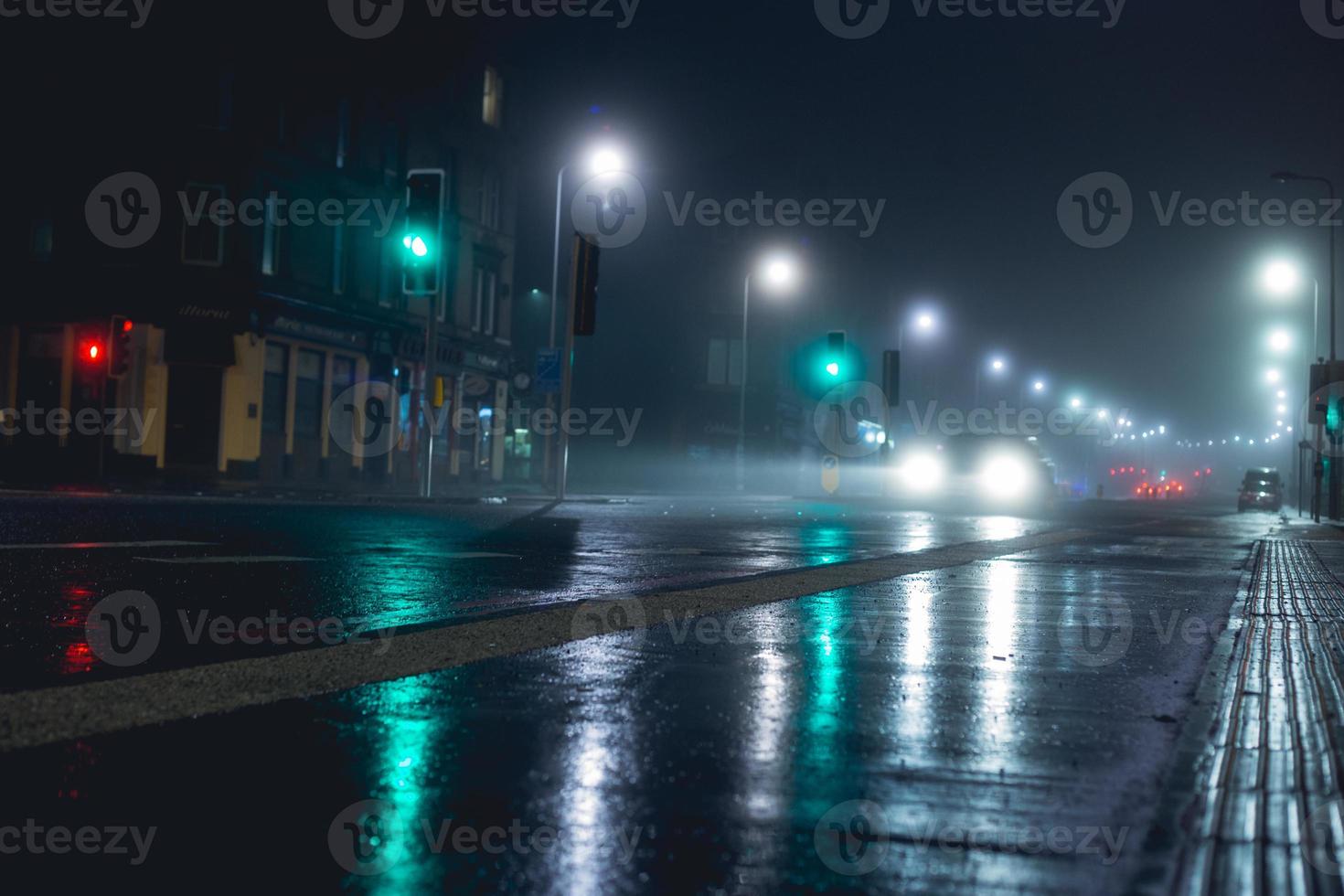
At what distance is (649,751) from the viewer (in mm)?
3965

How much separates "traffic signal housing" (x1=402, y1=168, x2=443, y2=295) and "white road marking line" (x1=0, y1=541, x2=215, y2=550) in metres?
11.5

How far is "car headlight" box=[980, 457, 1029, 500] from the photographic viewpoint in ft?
159

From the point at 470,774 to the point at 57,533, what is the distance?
10.4 meters

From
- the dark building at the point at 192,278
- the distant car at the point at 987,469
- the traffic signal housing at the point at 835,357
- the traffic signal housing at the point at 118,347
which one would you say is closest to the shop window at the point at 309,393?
the dark building at the point at 192,278

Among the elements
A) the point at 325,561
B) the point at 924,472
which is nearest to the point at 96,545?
the point at 325,561

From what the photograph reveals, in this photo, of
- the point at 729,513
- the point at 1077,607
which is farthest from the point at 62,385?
the point at 1077,607

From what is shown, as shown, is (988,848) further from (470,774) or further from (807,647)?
(807,647)

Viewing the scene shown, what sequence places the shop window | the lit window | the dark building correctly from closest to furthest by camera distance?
1. the dark building
2. the shop window
3. the lit window

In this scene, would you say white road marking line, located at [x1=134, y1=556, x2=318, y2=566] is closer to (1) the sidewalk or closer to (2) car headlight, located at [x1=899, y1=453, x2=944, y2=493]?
(1) the sidewalk

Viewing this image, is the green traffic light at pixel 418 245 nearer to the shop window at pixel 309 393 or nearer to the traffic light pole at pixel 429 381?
the traffic light pole at pixel 429 381

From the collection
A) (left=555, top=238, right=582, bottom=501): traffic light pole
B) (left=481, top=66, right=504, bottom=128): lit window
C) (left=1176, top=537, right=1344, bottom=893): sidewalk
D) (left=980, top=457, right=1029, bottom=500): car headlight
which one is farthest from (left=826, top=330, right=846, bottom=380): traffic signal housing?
(left=1176, top=537, right=1344, bottom=893): sidewalk

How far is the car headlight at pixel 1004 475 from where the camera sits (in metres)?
48.3

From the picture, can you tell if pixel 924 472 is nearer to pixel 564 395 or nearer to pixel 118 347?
pixel 564 395

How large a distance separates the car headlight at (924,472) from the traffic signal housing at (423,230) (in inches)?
1185
